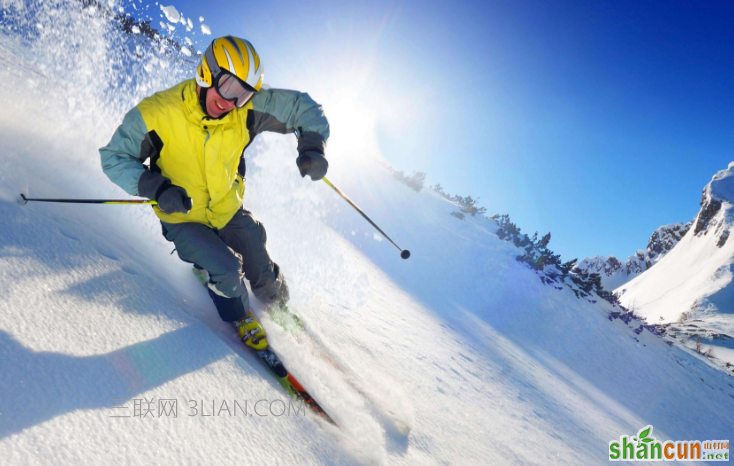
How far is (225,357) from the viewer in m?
1.85

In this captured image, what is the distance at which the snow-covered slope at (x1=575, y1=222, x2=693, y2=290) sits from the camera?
144 ft

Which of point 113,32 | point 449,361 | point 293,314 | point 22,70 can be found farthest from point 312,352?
point 113,32

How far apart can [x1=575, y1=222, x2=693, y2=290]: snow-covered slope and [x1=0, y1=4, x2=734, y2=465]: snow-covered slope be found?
42603 mm

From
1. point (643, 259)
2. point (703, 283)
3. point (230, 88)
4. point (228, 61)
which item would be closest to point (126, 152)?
point (230, 88)

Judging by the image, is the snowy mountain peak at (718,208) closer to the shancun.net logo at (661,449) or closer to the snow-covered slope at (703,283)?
the snow-covered slope at (703,283)

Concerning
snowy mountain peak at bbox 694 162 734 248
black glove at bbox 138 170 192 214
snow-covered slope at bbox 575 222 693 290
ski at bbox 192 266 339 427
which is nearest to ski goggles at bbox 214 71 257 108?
black glove at bbox 138 170 192 214

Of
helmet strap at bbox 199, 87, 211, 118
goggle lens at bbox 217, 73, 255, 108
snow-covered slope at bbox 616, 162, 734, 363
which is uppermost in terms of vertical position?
snow-covered slope at bbox 616, 162, 734, 363

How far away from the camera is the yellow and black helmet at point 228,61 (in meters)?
2.21

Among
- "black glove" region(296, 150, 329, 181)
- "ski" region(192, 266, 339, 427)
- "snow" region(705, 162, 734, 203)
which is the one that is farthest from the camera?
"snow" region(705, 162, 734, 203)

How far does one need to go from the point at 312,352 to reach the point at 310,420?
927mm

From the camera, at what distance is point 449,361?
14.0 feet

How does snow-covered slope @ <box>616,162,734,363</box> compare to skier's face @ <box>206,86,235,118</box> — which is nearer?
skier's face @ <box>206,86,235,118</box>

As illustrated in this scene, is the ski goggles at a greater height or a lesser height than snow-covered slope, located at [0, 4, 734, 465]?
greater

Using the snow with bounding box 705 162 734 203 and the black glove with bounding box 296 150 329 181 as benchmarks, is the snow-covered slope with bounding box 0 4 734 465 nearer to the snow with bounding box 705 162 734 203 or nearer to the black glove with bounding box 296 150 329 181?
the black glove with bounding box 296 150 329 181
